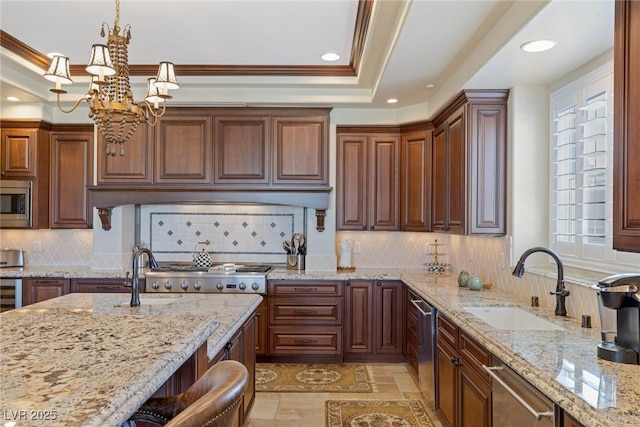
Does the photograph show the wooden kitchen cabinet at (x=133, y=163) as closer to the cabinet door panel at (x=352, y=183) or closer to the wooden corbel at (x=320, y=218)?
the wooden corbel at (x=320, y=218)

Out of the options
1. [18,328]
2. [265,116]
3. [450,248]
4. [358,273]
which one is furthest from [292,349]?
[18,328]

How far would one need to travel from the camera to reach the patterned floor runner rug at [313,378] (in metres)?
3.69

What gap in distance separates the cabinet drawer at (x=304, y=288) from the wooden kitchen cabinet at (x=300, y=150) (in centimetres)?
101

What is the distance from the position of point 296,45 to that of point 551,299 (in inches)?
102

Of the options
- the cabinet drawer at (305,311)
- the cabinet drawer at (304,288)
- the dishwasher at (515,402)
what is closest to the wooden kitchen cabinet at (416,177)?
the cabinet drawer at (304,288)

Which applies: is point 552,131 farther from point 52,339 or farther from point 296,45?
point 52,339

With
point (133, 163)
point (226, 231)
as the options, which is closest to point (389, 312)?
point (226, 231)

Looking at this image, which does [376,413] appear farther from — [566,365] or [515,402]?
[566,365]

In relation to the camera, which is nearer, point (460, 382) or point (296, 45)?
point (460, 382)

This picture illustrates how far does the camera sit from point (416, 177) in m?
4.46

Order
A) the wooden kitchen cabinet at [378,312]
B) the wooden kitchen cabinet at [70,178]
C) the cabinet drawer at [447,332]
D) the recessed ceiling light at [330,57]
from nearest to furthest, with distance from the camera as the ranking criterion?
the cabinet drawer at [447,332], the recessed ceiling light at [330,57], the wooden kitchen cabinet at [378,312], the wooden kitchen cabinet at [70,178]

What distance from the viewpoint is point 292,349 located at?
4230mm

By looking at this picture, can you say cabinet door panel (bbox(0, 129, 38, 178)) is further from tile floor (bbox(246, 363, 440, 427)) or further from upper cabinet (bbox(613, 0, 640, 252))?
upper cabinet (bbox(613, 0, 640, 252))

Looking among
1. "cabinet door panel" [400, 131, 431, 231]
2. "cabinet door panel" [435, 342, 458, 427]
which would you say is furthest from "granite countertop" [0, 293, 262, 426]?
"cabinet door panel" [400, 131, 431, 231]
